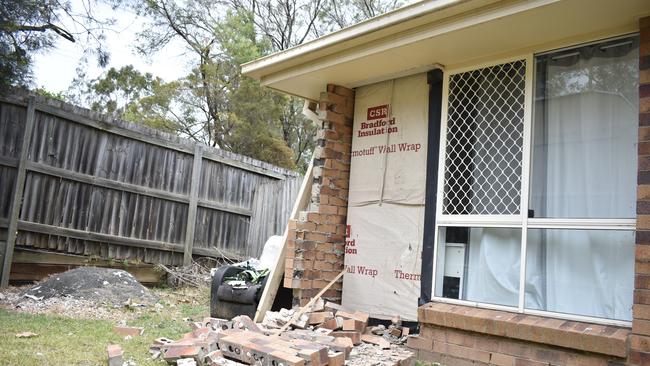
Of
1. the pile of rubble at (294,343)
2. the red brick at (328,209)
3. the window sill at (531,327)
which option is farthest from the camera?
the red brick at (328,209)

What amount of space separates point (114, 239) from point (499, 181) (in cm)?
588

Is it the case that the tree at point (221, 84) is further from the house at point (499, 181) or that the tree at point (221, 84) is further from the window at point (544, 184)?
the window at point (544, 184)

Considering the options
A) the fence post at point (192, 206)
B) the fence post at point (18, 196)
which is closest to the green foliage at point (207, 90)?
→ the fence post at point (192, 206)

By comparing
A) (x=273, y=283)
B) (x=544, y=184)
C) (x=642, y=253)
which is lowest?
(x=273, y=283)

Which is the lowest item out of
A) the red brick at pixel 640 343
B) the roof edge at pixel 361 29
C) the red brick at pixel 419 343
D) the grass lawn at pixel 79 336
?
the grass lawn at pixel 79 336

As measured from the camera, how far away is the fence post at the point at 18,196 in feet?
21.3

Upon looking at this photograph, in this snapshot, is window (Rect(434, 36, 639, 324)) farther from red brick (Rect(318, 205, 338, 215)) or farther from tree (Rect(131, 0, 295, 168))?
tree (Rect(131, 0, 295, 168))

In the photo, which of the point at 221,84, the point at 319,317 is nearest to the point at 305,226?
the point at 319,317

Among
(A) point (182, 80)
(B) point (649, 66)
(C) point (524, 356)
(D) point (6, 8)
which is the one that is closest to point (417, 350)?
(C) point (524, 356)

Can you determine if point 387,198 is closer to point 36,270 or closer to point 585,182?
point 585,182

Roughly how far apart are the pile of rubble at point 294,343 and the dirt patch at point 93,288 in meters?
2.17

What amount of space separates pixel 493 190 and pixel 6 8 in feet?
15.9

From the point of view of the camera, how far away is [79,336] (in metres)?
4.67

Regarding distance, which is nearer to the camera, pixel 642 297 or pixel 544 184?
pixel 642 297
